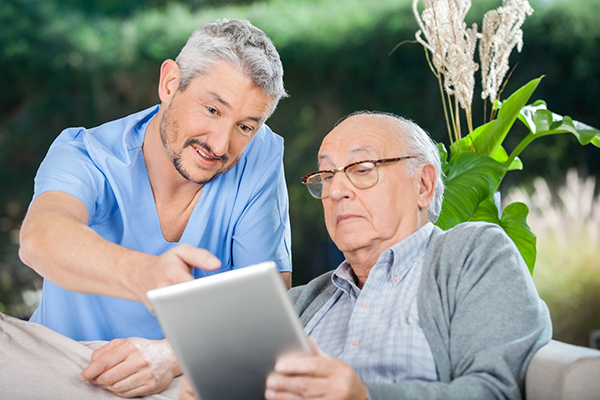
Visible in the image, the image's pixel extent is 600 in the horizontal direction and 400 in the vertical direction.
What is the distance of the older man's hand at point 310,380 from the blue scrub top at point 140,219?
2.70 feet

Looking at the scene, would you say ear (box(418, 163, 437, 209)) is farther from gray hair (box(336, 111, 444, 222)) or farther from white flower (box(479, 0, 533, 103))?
white flower (box(479, 0, 533, 103))

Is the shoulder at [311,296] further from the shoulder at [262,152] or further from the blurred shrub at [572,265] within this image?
the blurred shrub at [572,265]

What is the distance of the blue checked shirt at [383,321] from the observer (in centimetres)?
109

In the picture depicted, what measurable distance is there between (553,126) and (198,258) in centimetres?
164

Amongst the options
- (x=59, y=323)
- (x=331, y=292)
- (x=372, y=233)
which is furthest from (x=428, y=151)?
(x=59, y=323)

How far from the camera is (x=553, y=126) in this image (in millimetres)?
1911

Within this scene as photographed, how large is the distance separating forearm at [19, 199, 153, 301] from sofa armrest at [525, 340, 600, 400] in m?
0.74


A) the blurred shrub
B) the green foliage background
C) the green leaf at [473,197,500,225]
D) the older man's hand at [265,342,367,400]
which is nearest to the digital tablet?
the older man's hand at [265,342,367,400]

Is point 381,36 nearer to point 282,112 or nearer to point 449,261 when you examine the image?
point 282,112

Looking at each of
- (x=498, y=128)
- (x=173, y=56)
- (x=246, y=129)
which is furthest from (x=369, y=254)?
(x=173, y=56)

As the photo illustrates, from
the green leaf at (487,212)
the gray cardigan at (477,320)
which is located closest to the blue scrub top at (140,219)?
the gray cardigan at (477,320)

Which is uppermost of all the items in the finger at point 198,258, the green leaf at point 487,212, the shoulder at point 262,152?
the shoulder at point 262,152

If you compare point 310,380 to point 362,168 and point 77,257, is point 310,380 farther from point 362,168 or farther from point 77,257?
point 362,168

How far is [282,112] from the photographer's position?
476 centimetres
